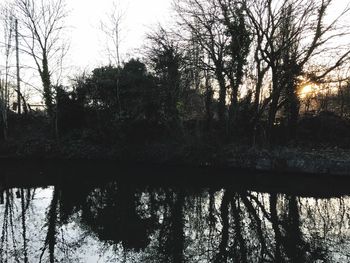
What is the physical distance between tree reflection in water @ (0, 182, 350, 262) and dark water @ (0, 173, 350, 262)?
2 cm

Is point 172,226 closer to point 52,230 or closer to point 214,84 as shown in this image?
point 52,230

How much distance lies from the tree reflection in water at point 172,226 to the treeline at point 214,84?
28.3 feet

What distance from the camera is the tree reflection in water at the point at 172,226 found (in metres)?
7.80

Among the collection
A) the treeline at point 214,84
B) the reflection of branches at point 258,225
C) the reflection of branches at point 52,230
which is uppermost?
the treeline at point 214,84

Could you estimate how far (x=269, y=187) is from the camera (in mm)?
14672

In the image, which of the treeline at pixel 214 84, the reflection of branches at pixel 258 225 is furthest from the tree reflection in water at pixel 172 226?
the treeline at pixel 214 84

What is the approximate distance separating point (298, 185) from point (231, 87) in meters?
9.05

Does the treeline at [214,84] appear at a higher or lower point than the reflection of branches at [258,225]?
higher

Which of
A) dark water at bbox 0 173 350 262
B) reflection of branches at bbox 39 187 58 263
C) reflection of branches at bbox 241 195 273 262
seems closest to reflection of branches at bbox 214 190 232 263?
dark water at bbox 0 173 350 262

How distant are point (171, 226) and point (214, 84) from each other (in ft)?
51.2

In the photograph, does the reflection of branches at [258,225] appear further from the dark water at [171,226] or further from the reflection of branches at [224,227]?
the reflection of branches at [224,227]

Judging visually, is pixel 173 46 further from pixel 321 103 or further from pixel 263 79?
pixel 321 103

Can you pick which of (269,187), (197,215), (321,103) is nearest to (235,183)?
(269,187)

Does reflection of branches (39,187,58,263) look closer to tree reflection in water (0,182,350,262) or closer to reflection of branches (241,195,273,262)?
tree reflection in water (0,182,350,262)
